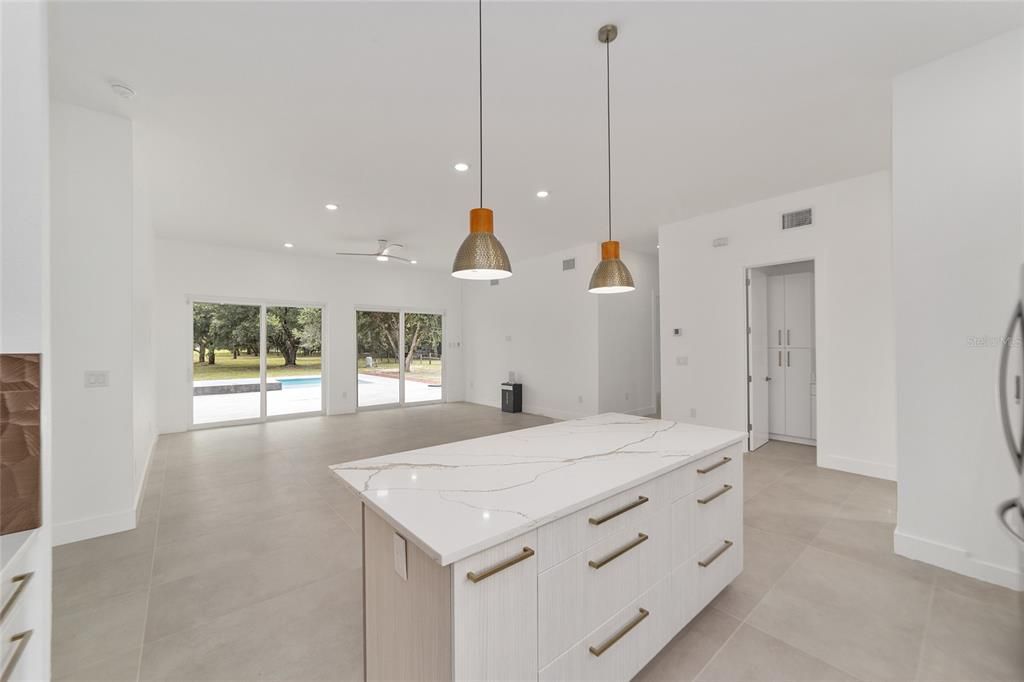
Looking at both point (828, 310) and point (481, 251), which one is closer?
point (481, 251)

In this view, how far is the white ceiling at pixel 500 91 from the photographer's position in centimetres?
214

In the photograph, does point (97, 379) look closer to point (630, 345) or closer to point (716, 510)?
point (716, 510)

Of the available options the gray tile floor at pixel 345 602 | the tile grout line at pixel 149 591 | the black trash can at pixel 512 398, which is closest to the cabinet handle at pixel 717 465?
the gray tile floor at pixel 345 602

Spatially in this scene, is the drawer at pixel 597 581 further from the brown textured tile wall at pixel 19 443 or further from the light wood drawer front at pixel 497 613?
the brown textured tile wall at pixel 19 443

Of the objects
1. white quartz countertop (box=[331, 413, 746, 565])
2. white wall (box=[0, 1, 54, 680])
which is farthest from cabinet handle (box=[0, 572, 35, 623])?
white quartz countertop (box=[331, 413, 746, 565])

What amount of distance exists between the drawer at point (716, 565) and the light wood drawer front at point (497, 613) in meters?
1.03

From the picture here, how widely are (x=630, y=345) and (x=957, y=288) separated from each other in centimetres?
505

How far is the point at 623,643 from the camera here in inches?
58.4

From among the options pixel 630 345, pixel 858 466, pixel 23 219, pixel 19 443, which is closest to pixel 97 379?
pixel 23 219

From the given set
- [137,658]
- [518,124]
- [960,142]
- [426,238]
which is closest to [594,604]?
[137,658]

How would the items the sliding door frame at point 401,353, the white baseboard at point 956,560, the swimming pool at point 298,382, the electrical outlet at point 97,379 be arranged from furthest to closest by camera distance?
the sliding door frame at point 401,353, the swimming pool at point 298,382, the electrical outlet at point 97,379, the white baseboard at point 956,560

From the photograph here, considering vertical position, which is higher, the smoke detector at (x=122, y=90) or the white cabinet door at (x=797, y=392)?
the smoke detector at (x=122, y=90)

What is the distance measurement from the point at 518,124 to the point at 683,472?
2.67 metres

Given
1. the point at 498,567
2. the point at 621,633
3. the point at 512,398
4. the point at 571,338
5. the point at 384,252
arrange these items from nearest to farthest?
the point at 498,567 → the point at 621,633 → the point at 384,252 → the point at 571,338 → the point at 512,398
